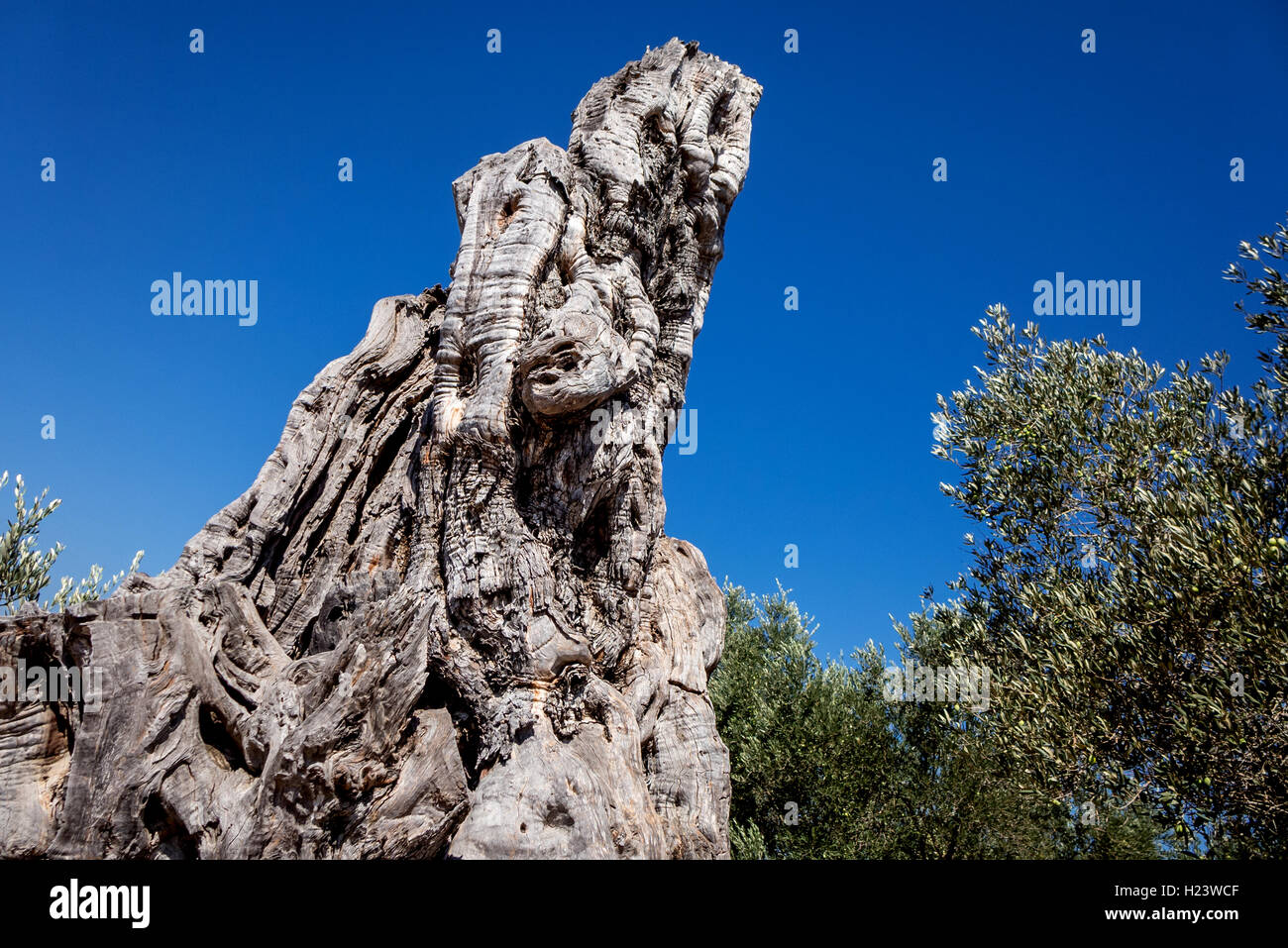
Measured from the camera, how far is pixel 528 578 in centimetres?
636

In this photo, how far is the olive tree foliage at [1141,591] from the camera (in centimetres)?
811

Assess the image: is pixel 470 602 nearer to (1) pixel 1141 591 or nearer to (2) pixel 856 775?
(1) pixel 1141 591

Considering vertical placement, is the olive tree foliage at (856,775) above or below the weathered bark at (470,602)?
below

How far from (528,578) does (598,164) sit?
3.78 m

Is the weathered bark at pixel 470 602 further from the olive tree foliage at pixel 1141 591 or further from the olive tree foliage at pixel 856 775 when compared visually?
the olive tree foliage at pixel 856 775

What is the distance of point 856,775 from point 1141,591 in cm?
819

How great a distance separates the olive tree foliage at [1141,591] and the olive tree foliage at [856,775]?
12.4 ft

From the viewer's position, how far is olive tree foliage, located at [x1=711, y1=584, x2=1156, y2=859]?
577 inches

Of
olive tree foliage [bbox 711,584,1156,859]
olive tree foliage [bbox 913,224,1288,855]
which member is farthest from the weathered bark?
olive tree foliage [bbox 711,584,1156,859]

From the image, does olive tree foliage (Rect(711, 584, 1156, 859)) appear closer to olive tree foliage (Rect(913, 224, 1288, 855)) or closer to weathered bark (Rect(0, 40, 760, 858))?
olive tree foliage (Rect(913, 224, 1288, 855))

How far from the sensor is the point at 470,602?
6180mm

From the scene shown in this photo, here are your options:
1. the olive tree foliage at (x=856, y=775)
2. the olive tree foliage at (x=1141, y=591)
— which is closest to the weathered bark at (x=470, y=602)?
the olive tree foliage at (x=1141, y=591)
